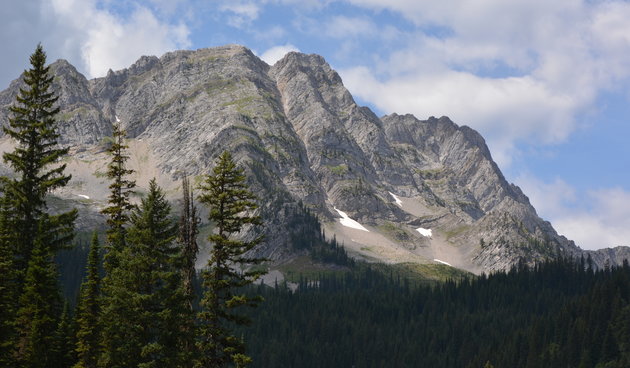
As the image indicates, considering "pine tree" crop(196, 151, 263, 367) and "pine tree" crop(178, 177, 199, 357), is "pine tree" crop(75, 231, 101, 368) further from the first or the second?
"pine tree" crop(196, 151, 263, 367)

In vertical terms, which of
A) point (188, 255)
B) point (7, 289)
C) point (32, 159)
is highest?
point (32, 159)

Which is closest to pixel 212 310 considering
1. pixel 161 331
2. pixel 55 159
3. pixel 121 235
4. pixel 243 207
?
pixel 161 331

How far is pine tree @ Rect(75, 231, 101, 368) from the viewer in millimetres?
59656

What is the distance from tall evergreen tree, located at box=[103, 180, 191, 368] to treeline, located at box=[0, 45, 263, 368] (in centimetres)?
7

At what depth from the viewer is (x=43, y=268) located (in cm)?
5506

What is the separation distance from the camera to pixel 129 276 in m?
48.5

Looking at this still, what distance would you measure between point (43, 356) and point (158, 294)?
13476mm

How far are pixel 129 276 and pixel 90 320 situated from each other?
1465cm

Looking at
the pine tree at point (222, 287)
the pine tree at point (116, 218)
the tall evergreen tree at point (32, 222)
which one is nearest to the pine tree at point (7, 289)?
the tall evergreen tree at point (32, 222)

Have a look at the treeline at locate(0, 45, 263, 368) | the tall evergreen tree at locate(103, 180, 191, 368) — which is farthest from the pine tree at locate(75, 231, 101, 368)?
the tall evergreen tree at locate(103, 180, 191, 368)

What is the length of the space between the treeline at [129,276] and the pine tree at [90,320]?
94mm

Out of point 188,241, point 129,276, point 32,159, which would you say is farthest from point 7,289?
point 188,241

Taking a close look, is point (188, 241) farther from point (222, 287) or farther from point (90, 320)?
point (90, 320)

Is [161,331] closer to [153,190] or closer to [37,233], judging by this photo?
[153,190]
